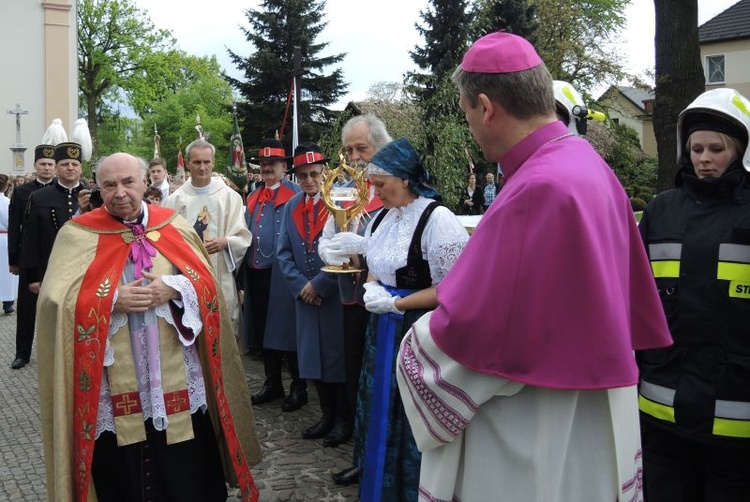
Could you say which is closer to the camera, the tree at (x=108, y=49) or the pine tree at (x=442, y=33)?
the pine tree at (x=442, y=33)

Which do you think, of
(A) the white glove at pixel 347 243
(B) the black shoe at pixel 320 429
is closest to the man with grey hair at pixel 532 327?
(A) the white glove at pixel 347 243

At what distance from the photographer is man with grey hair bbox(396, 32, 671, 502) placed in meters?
1.56

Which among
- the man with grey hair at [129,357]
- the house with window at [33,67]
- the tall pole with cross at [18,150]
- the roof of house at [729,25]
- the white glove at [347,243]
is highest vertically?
the roof of house at [729,25]

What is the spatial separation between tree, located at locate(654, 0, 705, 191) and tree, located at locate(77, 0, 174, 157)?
129ft

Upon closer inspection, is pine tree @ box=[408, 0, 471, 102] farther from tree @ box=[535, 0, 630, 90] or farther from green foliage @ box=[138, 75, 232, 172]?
green foliage @ box=[138, 75, 232, 172]

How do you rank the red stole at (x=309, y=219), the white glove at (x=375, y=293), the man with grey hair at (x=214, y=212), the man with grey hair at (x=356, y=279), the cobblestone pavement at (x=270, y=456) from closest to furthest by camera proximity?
the white glove at (x=375, y=293) → the cobblestone pavement at (x=270, y=456) → the man with grey hair at (x=356, y=279) → the red stole at (x=309, y=219) → the man with grey hair at (x=214, y=212)

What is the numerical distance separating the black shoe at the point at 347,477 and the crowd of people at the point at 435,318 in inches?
0.5

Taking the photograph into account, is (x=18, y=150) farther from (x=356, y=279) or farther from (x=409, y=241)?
(x=409, y=241)

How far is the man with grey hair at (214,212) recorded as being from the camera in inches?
225

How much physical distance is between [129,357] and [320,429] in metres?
2.12

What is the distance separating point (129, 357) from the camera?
3477 millimetres

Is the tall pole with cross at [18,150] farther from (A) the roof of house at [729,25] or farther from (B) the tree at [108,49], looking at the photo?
(A) the roof of house at [729,25]

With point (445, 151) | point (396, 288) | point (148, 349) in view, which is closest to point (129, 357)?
point (148, 349)

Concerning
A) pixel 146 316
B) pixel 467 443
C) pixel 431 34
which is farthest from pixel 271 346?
pixel 431 34
